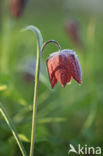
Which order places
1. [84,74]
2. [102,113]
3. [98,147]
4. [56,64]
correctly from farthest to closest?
[84,74], [102,113], [98,147], [56,64]

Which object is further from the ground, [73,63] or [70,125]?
[73,63]

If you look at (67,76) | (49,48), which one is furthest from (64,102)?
(49,48)

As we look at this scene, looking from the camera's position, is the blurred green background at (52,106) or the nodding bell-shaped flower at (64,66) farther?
the blurred green background at (52,106)

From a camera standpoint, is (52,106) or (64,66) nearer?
(64,66)

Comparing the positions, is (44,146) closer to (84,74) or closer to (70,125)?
(70,125)

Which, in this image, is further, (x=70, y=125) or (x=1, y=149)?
(x=70, y=125)

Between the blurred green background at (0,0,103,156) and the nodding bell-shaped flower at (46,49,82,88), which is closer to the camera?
the nodding bell-shaped flower at (46,49,82,88)

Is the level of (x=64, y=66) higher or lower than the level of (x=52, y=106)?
higher

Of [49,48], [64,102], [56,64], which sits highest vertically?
[49,48]
